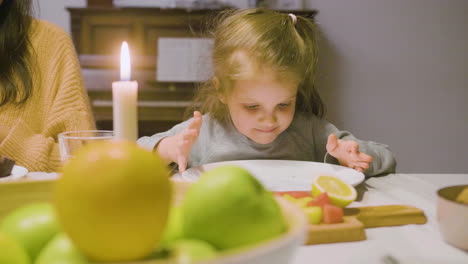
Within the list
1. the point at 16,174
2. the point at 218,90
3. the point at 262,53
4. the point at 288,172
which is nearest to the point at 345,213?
the point at 288,172

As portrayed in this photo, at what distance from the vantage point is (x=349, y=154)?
3.79ft

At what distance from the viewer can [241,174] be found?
375 mm

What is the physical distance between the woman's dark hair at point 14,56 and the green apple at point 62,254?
47.8 inches

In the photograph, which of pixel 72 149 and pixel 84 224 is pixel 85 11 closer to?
pixel 72 149

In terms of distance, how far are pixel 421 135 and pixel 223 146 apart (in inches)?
116

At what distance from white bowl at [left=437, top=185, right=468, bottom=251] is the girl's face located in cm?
70

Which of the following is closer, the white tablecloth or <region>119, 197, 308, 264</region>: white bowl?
<region>119, 197, 308, 264</region>: white bowl

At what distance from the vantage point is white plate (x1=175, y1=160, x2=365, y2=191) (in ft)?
3.06

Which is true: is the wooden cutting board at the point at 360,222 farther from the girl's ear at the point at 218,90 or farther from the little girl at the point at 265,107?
the girl's ear at the point at 218,90

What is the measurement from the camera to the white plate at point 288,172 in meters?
0.93

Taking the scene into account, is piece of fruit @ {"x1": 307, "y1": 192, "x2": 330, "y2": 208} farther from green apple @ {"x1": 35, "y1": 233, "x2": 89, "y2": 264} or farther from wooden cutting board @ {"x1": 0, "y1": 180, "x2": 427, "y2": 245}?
green apple @ {"x1": 35, "y1": 233, "x2": 89, "y2": 264}

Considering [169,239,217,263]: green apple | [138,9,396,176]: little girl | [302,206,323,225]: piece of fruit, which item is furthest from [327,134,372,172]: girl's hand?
[169,239,217,263]: green apple

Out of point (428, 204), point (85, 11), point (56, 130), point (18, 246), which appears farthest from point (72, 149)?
point (85, 11)

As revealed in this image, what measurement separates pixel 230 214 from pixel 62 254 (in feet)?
0.41
